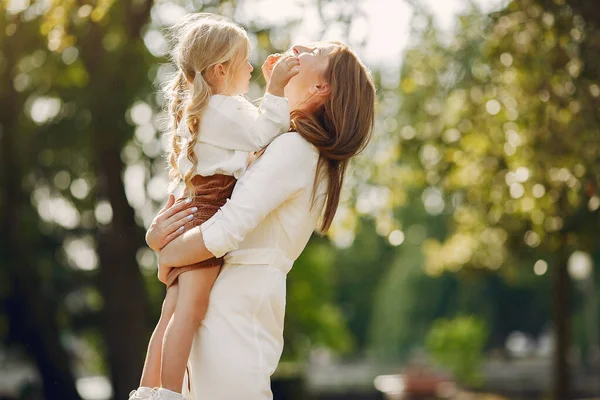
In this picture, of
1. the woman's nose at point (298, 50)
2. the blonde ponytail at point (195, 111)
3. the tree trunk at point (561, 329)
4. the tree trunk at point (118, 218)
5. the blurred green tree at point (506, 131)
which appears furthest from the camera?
the tree trunk at point (561, 329)

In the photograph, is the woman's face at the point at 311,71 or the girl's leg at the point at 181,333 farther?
the woman's face at the point at 311,71

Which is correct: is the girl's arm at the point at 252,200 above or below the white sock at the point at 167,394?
above

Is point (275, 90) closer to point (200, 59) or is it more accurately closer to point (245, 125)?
point (245, 125)

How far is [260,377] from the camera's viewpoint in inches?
125

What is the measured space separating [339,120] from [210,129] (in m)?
0.46

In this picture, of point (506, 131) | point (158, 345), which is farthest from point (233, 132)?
point (506, 131)

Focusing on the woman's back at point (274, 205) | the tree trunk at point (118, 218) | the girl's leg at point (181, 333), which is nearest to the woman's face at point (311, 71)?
the woman's back at point (274, 205)

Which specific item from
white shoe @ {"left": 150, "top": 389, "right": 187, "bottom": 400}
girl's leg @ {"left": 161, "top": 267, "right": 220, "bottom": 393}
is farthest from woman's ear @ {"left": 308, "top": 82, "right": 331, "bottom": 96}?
white shoe @ {"left": 150, "top": 389, "right": 187, "bottom": 400}

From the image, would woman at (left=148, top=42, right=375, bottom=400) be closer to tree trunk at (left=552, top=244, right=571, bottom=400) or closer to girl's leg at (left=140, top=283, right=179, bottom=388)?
girl's leg at (left=140, top=283, right=179, bottom=388)

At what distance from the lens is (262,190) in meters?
3.18

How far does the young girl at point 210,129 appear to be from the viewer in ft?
10.8

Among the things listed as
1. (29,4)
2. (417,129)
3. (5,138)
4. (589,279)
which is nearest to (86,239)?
(5,138)

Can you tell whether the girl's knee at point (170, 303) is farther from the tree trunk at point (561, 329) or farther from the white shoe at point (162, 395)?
the tree trunk at point (561, 329)

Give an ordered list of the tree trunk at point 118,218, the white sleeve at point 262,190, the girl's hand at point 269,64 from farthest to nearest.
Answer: the tree trunk at point 118,218 → the girl's hand at point 269,64 → the white sleeve at point 262,190
